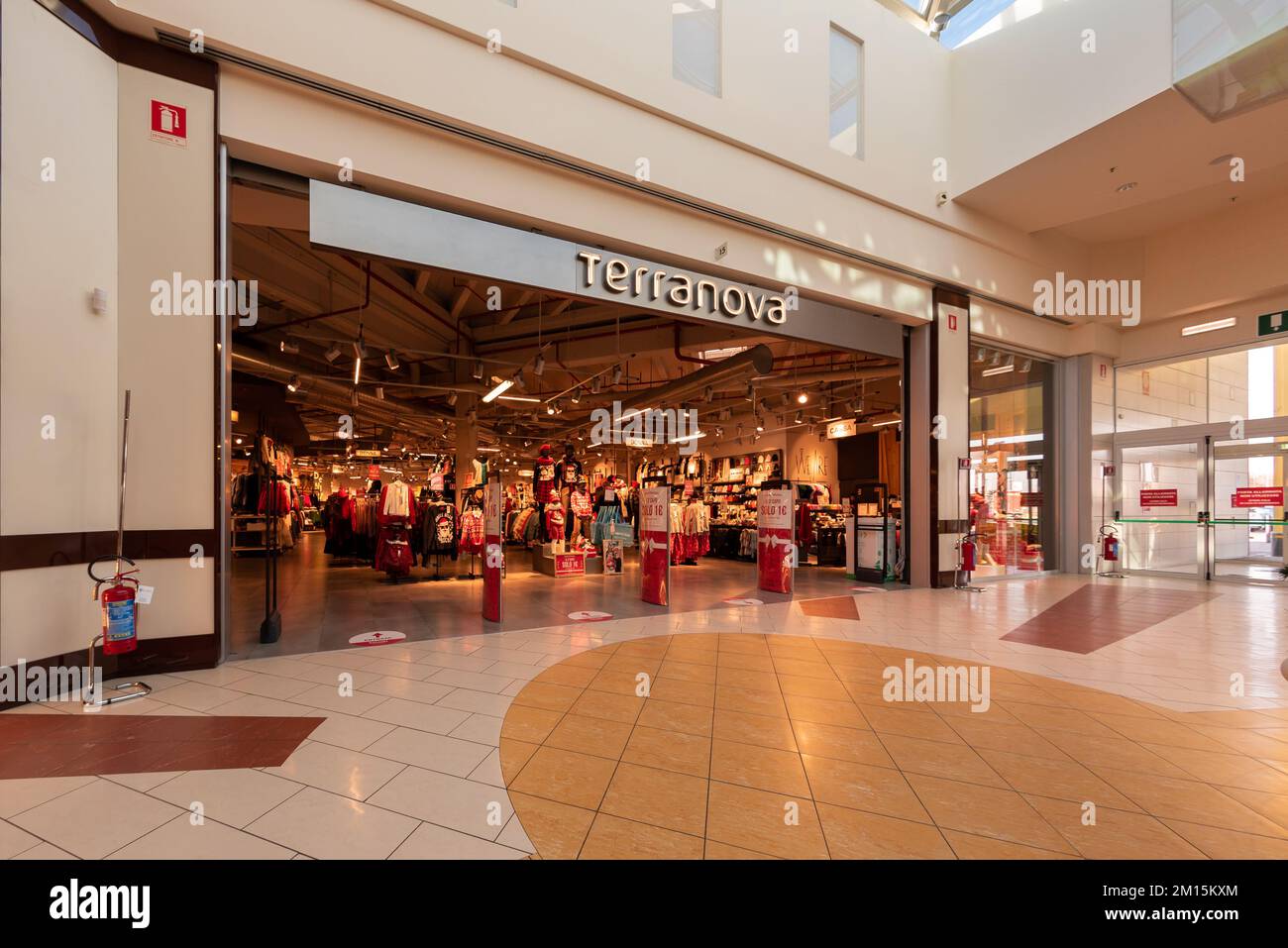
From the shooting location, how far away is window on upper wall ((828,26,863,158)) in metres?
7.72

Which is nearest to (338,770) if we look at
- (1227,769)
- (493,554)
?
(493,554)

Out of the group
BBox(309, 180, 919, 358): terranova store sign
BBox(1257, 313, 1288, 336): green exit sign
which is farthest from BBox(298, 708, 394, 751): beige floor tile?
BBox(1257, 313, 1288, 336): green exit sign

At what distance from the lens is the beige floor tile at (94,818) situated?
6.45ft

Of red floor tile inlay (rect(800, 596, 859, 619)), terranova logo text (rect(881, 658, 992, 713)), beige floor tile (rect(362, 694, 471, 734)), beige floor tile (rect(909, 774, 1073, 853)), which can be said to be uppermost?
beige floor tile (rect(909, 774, 1073, 853))

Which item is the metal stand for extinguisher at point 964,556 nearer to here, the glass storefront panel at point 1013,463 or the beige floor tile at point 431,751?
the glass storefront panel at point 1013,463

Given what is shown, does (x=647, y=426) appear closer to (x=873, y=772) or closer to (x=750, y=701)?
(x=750, y=701)

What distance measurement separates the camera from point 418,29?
5.02 m

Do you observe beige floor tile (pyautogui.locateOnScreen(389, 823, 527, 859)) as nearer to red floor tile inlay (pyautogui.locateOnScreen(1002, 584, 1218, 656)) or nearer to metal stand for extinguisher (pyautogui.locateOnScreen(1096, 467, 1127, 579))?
red floor tile inlay (pyautogui.locateOnScreen(1002, 584, 1218, 656))

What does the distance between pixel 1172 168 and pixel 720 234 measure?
242 inches

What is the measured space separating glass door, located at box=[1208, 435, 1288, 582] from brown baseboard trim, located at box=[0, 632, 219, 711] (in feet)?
46.2

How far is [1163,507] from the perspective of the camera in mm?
10281

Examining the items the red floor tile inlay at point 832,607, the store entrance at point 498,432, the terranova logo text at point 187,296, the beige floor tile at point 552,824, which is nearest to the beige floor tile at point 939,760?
the beige floor tile at point 552,824
